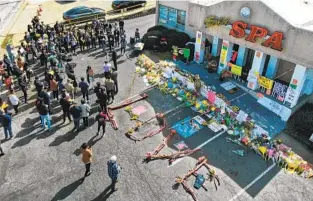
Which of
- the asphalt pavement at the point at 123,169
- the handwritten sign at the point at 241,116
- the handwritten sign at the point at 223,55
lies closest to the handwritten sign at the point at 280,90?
the handwritten sign at the point at 241,116

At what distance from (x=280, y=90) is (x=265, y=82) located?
104cm

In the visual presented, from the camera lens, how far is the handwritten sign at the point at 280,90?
17247 millimetres

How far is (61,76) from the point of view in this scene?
60.8ft

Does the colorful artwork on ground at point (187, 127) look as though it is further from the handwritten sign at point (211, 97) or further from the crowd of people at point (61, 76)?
the crowd of people at point (61, 76)

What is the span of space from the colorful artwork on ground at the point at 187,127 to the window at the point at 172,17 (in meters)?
12.0

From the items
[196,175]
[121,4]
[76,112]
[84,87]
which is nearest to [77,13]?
[121,4]

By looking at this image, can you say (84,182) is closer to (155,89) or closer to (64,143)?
(64,143)

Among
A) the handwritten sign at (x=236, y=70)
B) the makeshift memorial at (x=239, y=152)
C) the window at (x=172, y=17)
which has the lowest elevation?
the makeshift memorial at (x=239, y=152)

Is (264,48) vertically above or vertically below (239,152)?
above

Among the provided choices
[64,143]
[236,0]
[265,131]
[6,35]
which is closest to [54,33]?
[6,35]

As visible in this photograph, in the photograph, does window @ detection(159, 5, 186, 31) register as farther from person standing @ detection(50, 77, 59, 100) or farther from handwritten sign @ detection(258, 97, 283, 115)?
person standing @ detection(50, 77, 59, 100)

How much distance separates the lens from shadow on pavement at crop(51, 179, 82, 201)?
12.1 meters

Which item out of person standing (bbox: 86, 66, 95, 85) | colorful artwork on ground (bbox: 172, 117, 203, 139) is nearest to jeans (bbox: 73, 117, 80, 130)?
person standing (bbox: 86, 66, 95, 85)

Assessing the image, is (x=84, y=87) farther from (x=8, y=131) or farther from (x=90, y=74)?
(x=8, y=131)
